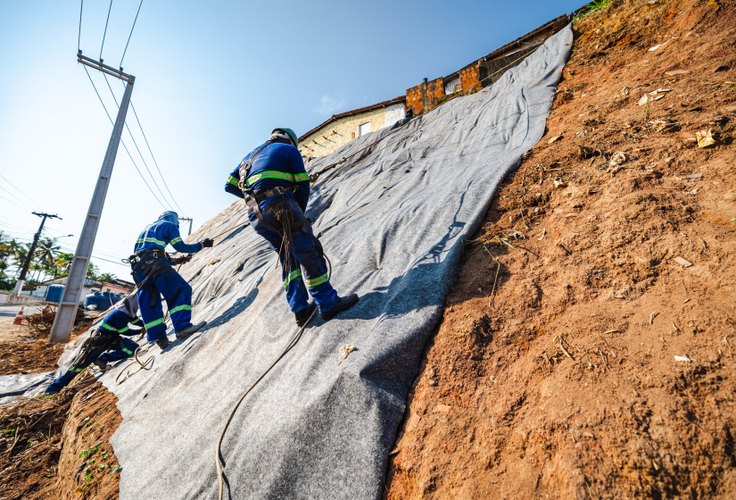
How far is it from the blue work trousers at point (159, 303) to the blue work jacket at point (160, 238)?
409 mm

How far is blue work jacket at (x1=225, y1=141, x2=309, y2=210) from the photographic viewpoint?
2562 millimetres

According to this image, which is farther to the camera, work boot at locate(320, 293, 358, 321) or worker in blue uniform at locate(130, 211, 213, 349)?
worker in blue uniform at locate(130, 211, 213, 349)

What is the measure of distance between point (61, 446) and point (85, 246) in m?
6.30

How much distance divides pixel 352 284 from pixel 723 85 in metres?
3.94

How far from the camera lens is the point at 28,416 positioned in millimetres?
3258

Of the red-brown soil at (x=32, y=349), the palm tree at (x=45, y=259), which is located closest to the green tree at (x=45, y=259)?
the palm tree at (x=45, y=259)

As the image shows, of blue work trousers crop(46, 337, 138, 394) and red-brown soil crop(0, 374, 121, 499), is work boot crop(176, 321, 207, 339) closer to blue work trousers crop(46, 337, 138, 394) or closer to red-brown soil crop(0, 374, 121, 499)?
red-brown soil crop(0, 374, 121, 499)

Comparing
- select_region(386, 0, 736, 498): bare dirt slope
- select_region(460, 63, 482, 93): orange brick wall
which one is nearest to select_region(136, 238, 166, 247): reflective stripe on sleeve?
select_region(386, 0, 736, 498): bare dirt slope

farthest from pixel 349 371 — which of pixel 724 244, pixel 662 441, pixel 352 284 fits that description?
pixel 724 244

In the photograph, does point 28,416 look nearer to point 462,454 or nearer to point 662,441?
point 462,454

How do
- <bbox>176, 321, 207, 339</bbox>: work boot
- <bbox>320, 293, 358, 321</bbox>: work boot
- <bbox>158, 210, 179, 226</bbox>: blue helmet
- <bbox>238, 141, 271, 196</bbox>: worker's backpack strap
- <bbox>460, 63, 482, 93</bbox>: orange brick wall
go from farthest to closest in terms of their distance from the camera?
<bbox>460, 63, 482, 93</bbox>: orange brick wall, <bbox>158, 210, 179, 226</bbox>: blue helmet, <bbox>176, 321, 207, 339</bbox>: work boot, <bbox>238, 141, 271, 196</bbox>: worker's backpack strap, <bbox>320, 293, 358, 321</bbox>: work boot

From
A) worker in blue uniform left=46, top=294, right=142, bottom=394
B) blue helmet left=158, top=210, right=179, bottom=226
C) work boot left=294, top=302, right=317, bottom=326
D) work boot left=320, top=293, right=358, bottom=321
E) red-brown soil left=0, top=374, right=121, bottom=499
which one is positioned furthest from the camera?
blue helmet left=158, top=210, right=179, bottom=226

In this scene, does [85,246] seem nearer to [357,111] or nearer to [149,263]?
[149,263]

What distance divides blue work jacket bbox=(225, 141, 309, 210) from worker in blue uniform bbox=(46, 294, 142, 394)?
3.27 m
